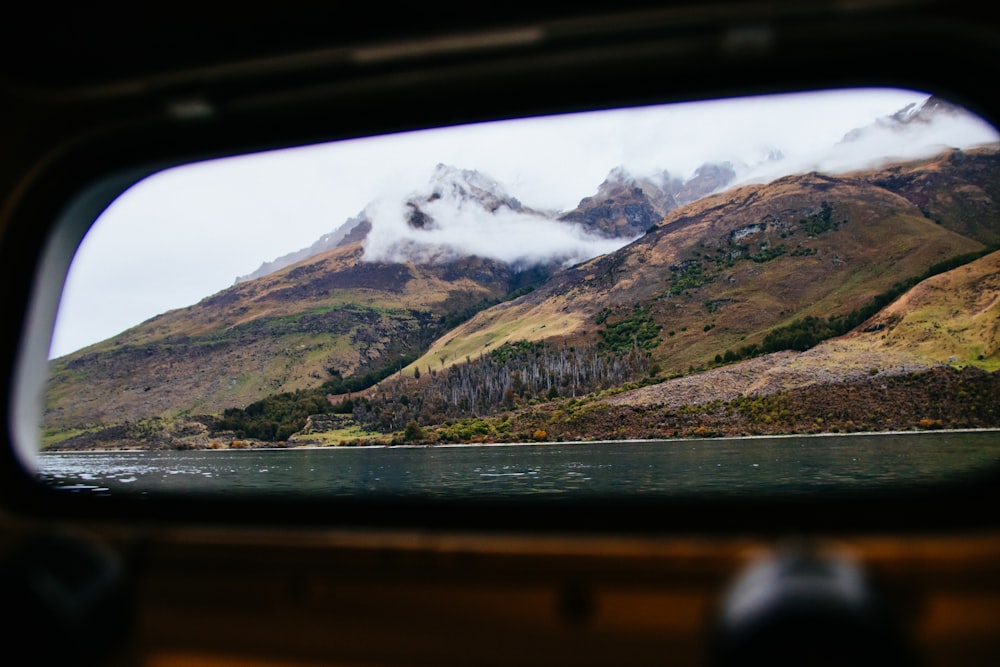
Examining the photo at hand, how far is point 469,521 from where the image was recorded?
6.06ft

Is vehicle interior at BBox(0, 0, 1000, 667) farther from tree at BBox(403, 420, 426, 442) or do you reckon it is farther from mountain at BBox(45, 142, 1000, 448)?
mountain at BBox(45, 142, 1000, 448)

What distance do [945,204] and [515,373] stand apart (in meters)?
44.8

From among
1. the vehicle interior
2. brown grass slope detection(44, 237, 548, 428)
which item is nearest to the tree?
brown grass slope detection(44, 237, 548, 428)

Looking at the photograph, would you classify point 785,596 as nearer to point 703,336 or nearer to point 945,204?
point 703,336

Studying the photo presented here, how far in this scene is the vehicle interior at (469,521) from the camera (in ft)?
4.78

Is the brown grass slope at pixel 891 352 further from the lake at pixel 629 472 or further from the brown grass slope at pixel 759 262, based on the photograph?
the lake at pixel 629 472

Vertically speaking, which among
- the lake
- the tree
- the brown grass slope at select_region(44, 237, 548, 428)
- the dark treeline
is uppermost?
the brown grass slope at select_region(44, 237, 548, 428)

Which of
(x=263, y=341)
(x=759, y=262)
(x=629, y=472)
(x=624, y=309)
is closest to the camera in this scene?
(x=629, y=472)

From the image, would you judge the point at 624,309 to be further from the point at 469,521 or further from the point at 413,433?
the point at 469,521

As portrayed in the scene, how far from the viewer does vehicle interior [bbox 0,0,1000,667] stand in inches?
57.4

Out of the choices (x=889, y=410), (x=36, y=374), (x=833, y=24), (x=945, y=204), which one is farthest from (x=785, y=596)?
(x=945, y=204)

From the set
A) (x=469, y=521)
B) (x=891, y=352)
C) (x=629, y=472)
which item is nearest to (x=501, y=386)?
(x=891, y=352)

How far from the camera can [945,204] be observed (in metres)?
69.6

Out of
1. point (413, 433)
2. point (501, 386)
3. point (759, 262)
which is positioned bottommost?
point (413, 433)
